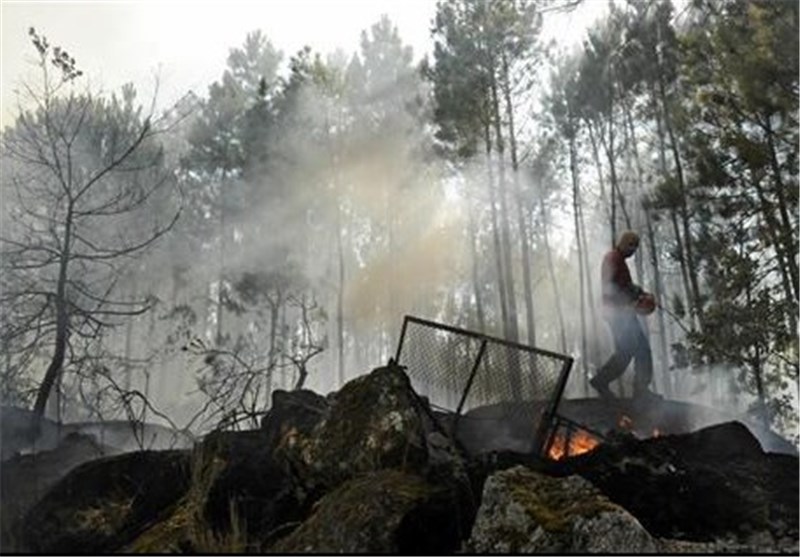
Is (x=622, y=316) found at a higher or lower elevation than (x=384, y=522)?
higher

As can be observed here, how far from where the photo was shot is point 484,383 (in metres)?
6.27

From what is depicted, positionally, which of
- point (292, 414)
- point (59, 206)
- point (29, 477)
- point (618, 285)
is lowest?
point (29, 477)

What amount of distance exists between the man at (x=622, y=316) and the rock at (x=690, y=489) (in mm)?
1727

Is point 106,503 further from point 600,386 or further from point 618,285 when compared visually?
point 618,285

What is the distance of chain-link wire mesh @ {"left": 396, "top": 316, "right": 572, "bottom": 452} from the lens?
613cm

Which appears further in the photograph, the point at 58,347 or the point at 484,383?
the point at 58,347

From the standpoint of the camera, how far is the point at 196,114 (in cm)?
2883

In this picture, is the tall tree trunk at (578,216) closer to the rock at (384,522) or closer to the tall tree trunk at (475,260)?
the tall tree trunk at (475,260)

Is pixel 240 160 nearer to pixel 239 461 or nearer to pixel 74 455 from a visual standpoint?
pixel 74 455

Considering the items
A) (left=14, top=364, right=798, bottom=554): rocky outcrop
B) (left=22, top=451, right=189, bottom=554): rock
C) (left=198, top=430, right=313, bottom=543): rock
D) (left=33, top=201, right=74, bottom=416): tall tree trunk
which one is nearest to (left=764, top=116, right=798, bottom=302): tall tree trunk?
(left=14, top=364, right=798, bottom=554): rocky outcrop

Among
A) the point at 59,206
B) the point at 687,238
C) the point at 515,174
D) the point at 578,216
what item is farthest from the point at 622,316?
the point at 578,216

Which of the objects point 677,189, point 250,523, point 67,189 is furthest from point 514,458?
point 677,189

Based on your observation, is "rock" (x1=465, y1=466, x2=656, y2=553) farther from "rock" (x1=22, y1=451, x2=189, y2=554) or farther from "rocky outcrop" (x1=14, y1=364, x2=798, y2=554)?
"rock" (x1=22, y1=451, x2=189, y2=554)

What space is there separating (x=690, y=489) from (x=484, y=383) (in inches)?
73.0
